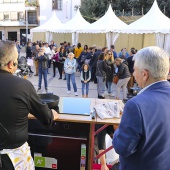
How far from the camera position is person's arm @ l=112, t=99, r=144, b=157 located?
4.65 feet

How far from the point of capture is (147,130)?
4.68ft

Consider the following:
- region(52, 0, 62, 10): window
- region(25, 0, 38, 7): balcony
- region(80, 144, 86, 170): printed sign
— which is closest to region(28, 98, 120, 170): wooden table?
region(80, 144, 86, 170): printed sign

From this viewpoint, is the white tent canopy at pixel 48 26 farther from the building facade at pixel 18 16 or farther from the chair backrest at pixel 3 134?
the building facade at pixel 18 16

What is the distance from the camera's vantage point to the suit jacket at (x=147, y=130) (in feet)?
4.67

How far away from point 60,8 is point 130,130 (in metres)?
35.9

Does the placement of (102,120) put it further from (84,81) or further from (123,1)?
(123,1)

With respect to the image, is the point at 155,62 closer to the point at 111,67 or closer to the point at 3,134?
the point at 3,134

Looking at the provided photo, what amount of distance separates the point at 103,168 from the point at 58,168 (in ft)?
1.81

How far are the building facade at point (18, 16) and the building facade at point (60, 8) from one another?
3.94 ft

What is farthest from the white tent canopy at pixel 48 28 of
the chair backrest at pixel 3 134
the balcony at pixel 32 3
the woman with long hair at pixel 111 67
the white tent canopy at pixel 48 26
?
the balcony at pixel 32 3

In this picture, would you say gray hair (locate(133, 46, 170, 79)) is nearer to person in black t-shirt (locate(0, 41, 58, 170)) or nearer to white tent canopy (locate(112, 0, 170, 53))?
person in black t-shirt (locate(0, 41, 58, 170))

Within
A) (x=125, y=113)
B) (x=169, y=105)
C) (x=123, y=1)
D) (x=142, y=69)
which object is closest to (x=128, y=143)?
(x=125, y=113)

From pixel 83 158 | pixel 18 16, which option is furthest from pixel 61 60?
pixel 18 16

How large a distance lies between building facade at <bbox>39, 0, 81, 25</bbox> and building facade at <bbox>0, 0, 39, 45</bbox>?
120cm
